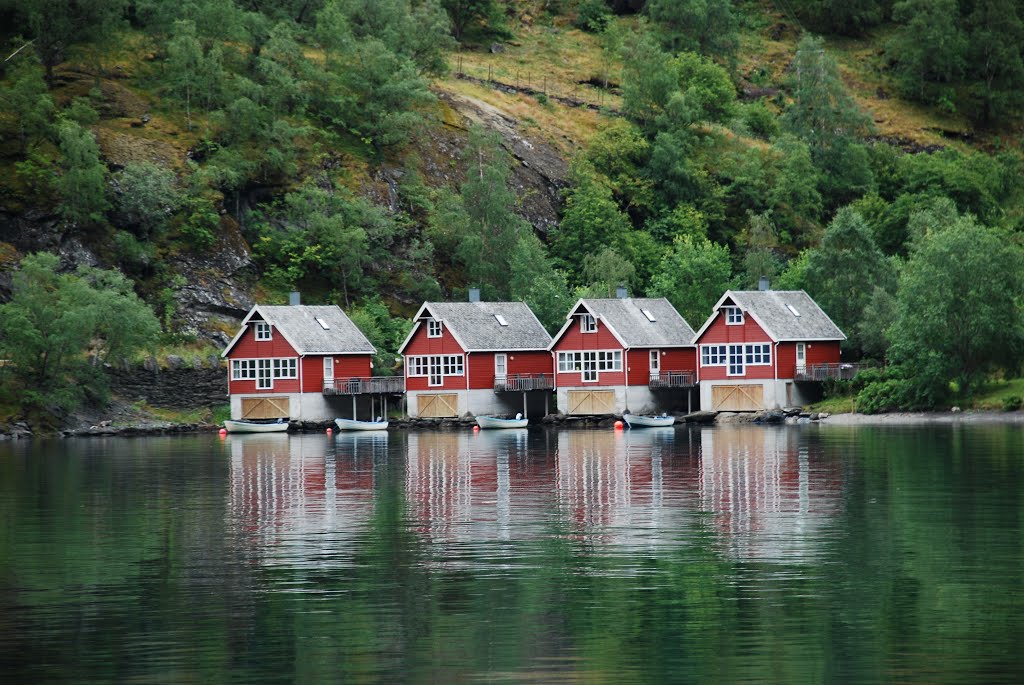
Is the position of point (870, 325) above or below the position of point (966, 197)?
below

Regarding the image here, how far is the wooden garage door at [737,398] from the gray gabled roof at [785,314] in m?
3.56

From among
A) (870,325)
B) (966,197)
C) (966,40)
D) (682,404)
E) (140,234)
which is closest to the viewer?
(870,325)

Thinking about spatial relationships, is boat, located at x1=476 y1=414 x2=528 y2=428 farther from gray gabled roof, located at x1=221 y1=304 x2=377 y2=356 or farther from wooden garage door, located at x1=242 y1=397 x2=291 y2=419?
wooden garage door, located at x1=242 y1=397 x2=291 y2=419

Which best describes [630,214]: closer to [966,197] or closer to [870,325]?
[966,197]

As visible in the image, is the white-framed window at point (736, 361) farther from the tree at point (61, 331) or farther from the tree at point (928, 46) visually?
the tree at point (928, 46)

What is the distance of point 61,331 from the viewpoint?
3583 inches

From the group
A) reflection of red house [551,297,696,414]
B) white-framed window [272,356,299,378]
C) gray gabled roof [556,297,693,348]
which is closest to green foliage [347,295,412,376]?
white-framed window [272,356,299,378]

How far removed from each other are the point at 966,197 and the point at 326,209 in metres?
56.1

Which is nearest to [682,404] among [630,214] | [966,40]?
[630,214]

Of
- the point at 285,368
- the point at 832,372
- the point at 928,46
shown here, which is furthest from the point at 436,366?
the point at 928,46

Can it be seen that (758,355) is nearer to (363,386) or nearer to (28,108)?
(363,386)

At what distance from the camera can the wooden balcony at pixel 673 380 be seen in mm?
101250

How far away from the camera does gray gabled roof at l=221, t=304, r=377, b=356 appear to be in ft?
333

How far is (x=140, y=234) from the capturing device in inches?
4407
